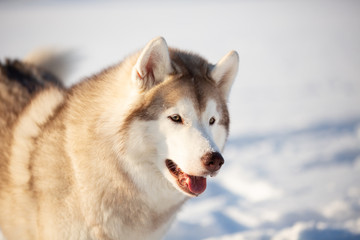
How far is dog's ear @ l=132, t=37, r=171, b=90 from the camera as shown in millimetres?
2111

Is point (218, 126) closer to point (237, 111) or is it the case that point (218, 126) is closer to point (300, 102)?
point (237, 111)

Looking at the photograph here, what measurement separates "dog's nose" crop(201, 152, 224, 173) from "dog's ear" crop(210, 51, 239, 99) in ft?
2.11

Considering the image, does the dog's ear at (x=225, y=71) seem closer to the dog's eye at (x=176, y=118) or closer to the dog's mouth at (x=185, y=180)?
the dog's eye at (x=176, y=118)

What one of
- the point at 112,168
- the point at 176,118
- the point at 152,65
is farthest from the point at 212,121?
the point at 112,168

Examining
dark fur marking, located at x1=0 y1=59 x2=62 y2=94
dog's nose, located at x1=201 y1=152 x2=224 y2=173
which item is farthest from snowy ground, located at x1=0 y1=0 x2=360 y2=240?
dog's nose, located at x1=201 y1=152 x2=224 y2=173

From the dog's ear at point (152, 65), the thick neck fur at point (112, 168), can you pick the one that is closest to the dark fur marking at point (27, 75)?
the thick neck fur at point (112, 168)

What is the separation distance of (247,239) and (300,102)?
5.72m

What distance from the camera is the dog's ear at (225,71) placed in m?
2.44

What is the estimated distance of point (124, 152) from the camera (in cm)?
215

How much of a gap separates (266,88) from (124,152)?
27.7 feet

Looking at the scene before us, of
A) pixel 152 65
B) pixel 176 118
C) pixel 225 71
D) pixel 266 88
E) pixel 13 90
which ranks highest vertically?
pixel 266 88

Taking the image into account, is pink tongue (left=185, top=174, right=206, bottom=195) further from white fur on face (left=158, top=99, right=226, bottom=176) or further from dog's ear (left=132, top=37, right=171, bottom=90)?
dog's ear (left=132, top=37, right=171, bottom=90)

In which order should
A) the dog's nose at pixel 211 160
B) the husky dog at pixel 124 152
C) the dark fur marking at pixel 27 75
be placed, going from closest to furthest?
the dog's nose at pixel 211 160
the husky dog at pixel 124 152
the dark fur marking at pixel 27 75

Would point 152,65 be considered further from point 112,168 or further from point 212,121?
point 112,168
